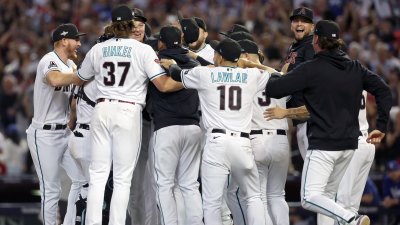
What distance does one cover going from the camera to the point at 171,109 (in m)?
12.5

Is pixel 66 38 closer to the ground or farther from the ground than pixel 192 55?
farther from the ground

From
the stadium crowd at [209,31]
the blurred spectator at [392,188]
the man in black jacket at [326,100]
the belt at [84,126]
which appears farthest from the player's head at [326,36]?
the stadium crowd at [209,31]

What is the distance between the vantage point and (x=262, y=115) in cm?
1284

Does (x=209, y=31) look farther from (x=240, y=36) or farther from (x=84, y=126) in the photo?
(x=84, y=126)

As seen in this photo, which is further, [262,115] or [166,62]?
[262,115]

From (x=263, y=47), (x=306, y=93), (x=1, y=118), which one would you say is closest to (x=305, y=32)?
(x=306, y=93)

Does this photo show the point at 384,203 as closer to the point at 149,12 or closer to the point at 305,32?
the point at 305,32

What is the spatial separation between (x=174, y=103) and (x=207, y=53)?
1322 millimetres

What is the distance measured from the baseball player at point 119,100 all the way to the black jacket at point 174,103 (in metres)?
0.37

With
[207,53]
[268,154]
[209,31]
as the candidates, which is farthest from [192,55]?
[209,31]

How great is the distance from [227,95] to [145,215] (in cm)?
194

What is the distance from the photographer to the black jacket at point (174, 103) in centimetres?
1251

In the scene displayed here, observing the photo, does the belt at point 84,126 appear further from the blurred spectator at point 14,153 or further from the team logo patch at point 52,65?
the blurred spectator at point 14,153

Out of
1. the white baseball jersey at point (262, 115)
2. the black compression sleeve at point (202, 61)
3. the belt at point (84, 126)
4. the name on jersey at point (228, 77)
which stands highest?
the black compression sleeve at point (202, 61)
